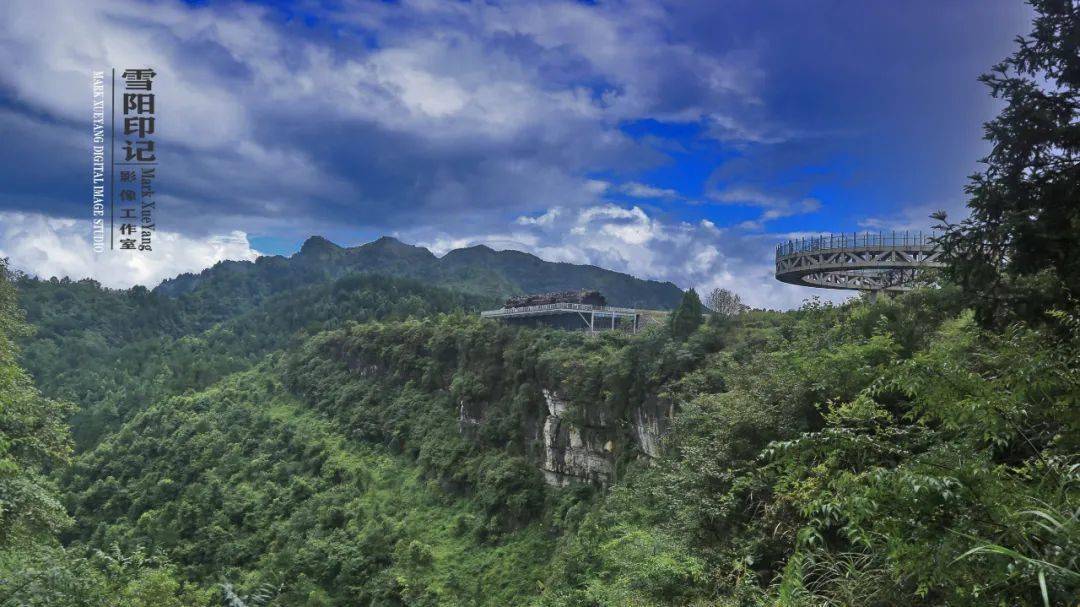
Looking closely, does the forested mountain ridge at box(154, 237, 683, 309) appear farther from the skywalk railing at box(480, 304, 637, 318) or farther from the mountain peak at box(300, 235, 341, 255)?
the skywalk railing at box(480, 304, 637, 318)

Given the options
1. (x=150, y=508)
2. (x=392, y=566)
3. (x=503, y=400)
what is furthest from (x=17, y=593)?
(x=150, y=508)

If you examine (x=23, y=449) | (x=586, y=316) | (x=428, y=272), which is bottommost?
(x=23, y=449)

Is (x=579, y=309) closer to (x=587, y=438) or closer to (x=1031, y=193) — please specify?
(x=587, y=438)

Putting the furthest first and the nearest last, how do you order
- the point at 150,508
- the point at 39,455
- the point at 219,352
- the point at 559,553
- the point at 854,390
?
the point at 219,352
the point at 150,508
the point at 559,553
the point at 39,455
the point at 854,390

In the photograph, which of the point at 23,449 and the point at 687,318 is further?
the point at 687,318

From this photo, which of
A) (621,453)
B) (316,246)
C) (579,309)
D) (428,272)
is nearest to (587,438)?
(621,453)

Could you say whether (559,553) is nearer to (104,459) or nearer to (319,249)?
(104,459)
